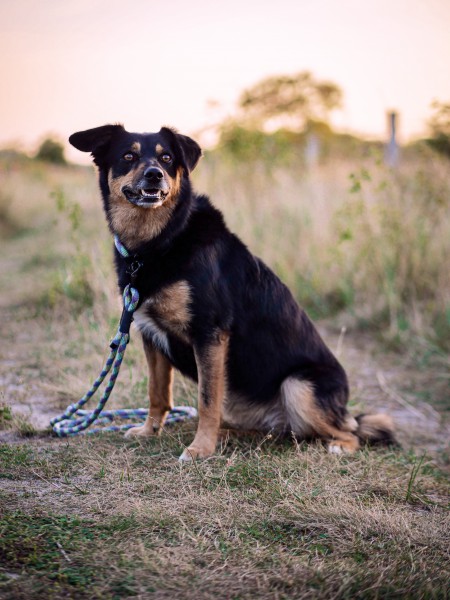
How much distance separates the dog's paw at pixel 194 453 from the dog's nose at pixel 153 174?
1.40 metres

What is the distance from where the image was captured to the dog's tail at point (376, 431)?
12.2 feet

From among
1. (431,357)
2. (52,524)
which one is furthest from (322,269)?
(52,524)

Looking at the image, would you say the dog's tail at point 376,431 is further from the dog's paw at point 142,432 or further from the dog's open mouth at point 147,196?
the dog's open mouth at point 147,196

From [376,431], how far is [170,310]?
4.99 feet

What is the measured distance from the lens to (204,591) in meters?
1.97

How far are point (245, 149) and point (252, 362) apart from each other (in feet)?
20.1

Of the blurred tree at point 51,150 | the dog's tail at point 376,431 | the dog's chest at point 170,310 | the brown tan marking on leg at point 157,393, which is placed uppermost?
the blurred tree at point 51,150

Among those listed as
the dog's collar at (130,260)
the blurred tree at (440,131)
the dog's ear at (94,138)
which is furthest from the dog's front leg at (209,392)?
the blurred tree at (440,131)

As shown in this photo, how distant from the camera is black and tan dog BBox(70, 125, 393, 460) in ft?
10.4

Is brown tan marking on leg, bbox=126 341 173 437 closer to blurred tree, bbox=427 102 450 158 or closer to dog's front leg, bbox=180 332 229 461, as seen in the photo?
dog's front leg, bbox=180 332 229 461

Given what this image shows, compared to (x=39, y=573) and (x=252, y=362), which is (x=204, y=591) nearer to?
(x=39, y=573)

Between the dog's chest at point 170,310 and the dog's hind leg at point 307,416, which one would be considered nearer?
the dog's chest at point 170,310

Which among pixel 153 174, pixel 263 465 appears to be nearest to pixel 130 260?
pixel 153 174

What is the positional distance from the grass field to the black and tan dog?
0.60 ft
